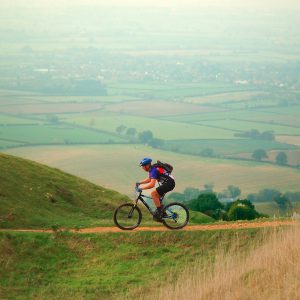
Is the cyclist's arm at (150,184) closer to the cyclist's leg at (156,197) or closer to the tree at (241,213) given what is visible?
the cyclist's leg at (156,197)

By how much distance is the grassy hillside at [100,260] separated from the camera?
59.1ft

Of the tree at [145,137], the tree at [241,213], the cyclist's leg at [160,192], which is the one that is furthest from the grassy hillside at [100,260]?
the tree at [145,137]

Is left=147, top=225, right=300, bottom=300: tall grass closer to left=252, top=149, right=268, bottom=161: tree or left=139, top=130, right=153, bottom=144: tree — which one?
left=252, top=149, right=268, bottom=161: tree

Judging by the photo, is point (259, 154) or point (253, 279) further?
point (259, 154)

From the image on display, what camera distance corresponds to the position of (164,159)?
7969 cm

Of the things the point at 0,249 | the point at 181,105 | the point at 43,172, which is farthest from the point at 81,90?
the point at 0,249

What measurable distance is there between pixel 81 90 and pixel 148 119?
90.6 feet

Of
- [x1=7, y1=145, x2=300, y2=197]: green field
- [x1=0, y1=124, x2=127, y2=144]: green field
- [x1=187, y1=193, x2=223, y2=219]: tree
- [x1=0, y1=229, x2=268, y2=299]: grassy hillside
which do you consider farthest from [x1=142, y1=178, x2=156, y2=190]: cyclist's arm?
[x1=0, y1=124, x2=127, y2=144]: green field

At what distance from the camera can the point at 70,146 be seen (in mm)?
84312

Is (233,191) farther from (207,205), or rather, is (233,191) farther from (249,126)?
(249,126)

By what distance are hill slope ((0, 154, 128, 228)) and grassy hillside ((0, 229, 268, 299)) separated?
2006 mm

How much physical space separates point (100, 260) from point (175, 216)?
266cm

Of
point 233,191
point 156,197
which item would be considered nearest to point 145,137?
point 233,191

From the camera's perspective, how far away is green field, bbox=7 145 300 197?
71438mm
